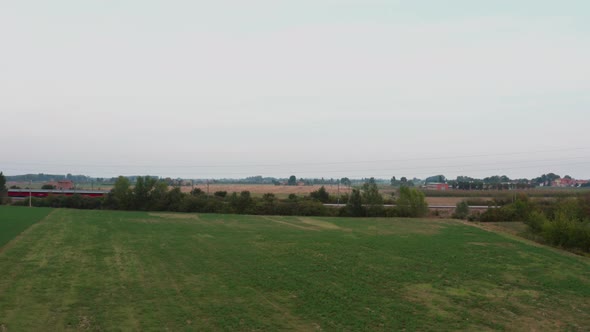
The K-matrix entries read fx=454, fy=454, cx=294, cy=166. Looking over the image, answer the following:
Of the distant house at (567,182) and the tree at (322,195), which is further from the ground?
the distant house at (567,182)

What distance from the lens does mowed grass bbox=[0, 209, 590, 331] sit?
41.0ft

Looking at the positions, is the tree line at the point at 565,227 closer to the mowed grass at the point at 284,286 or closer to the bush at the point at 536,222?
the bush at the point at 536,222

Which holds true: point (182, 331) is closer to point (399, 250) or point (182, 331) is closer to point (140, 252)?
point (140, 252)

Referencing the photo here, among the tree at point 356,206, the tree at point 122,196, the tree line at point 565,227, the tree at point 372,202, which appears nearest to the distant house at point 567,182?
the tree at point 372,202

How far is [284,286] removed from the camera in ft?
54.6

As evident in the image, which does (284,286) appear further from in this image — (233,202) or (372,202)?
(233,202)

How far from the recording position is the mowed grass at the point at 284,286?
12492 mm

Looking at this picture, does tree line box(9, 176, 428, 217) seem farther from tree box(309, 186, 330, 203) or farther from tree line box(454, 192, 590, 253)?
tree line box(454, 192, 590, 253)

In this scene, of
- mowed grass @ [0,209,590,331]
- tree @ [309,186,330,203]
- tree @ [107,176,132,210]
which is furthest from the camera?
tree @ [309,186,330,203]

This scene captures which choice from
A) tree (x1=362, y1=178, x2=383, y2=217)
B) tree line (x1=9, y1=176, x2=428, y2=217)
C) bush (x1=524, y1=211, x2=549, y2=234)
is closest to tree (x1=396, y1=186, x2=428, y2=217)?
tree line (x1=9, y1=176, x2=428, y2=217)

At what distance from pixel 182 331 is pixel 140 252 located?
1425cm

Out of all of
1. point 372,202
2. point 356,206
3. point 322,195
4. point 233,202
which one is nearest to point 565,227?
point 372,202

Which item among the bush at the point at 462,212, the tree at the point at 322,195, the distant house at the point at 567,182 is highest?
the distant house at the point at 567,182

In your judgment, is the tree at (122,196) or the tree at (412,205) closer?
the tree at (412,205)
